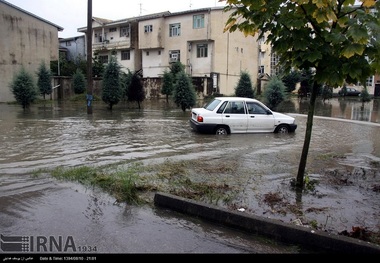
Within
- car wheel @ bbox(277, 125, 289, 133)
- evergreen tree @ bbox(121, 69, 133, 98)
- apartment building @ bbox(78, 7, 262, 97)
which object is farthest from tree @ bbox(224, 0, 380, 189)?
apartment building @ bbox(78, 7, 262, 97)

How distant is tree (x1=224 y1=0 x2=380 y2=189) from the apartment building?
30232 millimetres

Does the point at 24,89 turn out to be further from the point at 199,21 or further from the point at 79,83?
the point at 199,21

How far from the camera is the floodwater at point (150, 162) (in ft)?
13.6

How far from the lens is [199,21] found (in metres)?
38.2

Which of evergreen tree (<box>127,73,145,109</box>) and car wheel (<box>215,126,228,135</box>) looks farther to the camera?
evergreen tree (<box>127,73,145,109</box>)

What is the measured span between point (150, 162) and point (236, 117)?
5342 mm

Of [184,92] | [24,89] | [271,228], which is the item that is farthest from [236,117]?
[24,89]

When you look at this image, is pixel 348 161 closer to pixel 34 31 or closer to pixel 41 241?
pixel 41 241

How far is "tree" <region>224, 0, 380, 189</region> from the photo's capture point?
15.0ft

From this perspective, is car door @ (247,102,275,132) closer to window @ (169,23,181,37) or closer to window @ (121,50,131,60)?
window @ (169,23,181,37)

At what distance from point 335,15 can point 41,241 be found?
4.77 m

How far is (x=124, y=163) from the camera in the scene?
7918mm

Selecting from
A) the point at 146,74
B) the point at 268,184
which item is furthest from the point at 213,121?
the point at 146,74

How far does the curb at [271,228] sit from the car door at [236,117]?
24.8 feet
